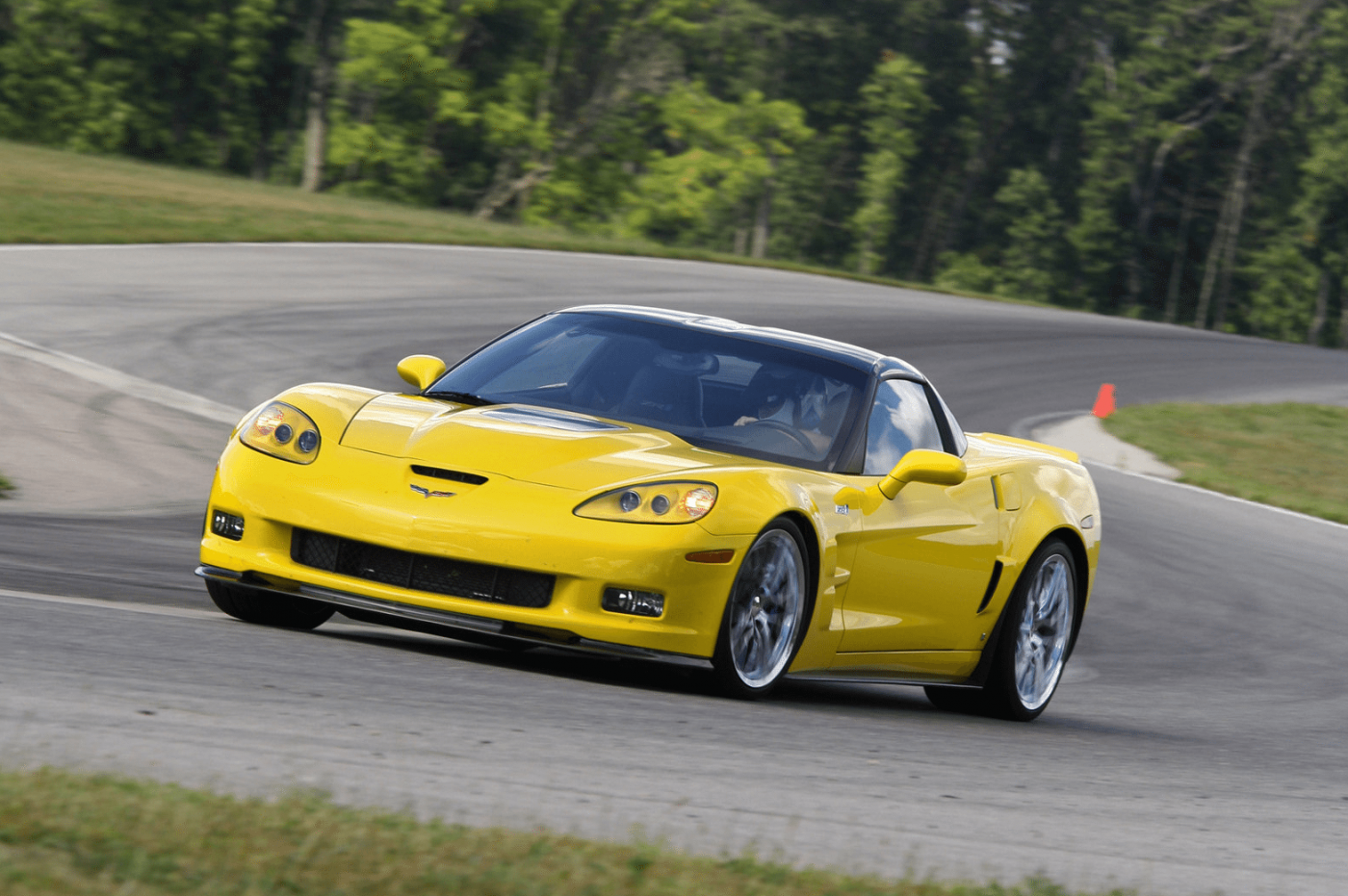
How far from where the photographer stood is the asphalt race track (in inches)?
166

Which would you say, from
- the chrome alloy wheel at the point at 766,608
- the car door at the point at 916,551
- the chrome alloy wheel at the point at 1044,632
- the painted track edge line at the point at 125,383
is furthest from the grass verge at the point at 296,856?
the painted track edge line at the point at 125,383

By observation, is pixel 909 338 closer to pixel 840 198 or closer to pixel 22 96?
pixel 22 96

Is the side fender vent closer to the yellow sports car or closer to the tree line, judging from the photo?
the yellow sports car

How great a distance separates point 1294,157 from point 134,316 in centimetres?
6064

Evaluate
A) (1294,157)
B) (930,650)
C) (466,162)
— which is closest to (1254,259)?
(1294,157)

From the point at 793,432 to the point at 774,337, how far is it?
0.60m

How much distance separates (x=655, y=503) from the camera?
591 centimetres

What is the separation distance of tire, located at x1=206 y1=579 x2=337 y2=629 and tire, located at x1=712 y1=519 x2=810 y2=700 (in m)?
1.52

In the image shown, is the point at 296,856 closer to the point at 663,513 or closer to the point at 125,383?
the point at 663,513

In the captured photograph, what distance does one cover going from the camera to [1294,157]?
70.1 m

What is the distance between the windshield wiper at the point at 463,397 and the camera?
6906 mm

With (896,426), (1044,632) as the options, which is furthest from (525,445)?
(1044,632)

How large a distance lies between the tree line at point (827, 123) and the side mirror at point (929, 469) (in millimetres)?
42967

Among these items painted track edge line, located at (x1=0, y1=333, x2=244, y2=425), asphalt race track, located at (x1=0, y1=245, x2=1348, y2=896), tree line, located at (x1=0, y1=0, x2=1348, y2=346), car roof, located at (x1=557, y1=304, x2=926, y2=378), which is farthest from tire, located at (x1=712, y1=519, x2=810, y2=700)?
tree line, located at (x1=0, y1=0, x2=1348, y2=346)
